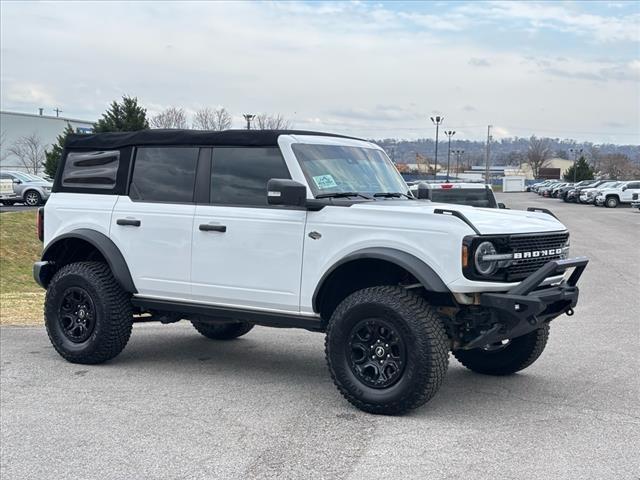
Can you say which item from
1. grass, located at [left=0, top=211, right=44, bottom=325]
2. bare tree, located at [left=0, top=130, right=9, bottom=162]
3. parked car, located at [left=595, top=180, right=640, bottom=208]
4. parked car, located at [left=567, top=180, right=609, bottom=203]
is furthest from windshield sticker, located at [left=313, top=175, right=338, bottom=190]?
bare tree, located at [left=0, top=130, right=9, bottom=162]

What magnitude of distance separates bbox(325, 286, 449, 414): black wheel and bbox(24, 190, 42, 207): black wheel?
2777 centimetres

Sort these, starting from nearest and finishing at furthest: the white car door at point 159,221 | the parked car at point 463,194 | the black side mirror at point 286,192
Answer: the black side mirror at point 286,192, the white car door at point 159,221, the parked car at point 463,194

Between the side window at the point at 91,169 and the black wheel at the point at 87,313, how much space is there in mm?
814

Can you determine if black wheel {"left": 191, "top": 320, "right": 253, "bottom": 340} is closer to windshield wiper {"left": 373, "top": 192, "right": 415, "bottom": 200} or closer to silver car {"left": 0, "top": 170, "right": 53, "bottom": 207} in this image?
windshield wiper {"left": 373, "top": 192, "right": 415, "bottom": 200}

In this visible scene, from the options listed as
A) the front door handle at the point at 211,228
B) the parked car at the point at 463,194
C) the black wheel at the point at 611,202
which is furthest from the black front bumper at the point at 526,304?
the black wheel at the point at 611,202

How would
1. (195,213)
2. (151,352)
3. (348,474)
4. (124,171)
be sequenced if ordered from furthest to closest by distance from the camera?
(151,352) < (124,171) < (195,213) < (348,474)

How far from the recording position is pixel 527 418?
545 centimetres

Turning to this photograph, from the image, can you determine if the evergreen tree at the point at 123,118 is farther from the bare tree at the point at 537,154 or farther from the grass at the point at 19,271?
the bare tree at the point at 537,154

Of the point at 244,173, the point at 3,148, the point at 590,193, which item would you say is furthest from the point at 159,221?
the point at 3,148

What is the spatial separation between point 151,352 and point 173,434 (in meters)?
2.87

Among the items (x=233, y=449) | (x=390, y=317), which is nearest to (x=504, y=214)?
(x=390, y=317)

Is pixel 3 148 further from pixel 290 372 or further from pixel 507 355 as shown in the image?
pixel 507 355

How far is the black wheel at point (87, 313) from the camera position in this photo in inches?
278

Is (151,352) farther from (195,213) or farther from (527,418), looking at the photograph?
(527,418)
